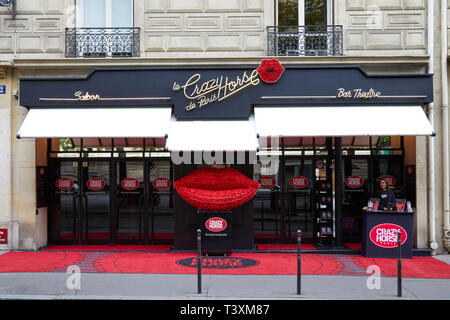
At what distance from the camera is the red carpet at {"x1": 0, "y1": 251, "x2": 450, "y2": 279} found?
893 cm

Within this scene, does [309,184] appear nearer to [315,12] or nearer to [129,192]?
[315,12]

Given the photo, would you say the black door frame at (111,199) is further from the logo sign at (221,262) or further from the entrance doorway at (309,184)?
the entrance doorway at (309,184)

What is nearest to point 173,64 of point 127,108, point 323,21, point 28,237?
point 127,108

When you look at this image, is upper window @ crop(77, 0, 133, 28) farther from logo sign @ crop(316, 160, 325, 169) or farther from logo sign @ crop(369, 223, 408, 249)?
logo sign @ crop(369, 223, 408, 249)

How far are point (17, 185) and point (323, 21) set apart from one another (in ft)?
28.9

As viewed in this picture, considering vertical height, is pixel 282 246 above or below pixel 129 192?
below

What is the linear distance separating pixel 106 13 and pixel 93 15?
0.38 m

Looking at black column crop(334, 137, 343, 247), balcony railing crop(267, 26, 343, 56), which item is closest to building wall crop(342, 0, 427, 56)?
balcony railing crop(267, 26, 343, 56)

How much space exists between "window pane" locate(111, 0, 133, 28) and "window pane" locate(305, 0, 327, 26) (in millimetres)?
4538

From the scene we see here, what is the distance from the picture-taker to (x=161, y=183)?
1158cm

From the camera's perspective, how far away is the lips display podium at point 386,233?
395 inches

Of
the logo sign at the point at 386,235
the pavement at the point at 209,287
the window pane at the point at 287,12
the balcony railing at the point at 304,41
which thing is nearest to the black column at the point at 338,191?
the logo sign at the point at 386,235

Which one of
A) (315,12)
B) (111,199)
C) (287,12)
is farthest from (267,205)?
(315,12)

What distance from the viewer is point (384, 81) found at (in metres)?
10.5
